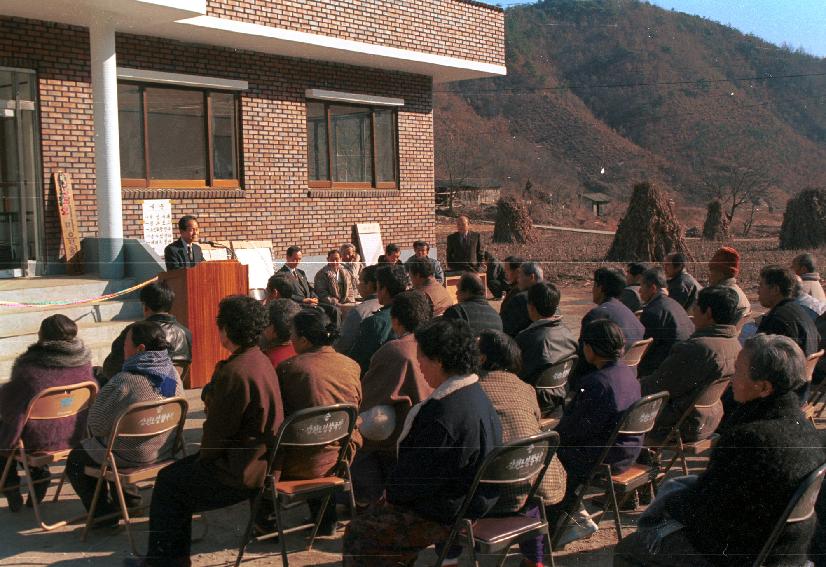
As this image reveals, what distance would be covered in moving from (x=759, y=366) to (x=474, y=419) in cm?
107

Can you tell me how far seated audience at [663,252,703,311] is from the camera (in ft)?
23.0

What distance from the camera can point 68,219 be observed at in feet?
32.9

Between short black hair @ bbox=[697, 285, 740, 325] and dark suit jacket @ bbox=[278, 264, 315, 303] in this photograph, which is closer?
short black hair @ bbox=[697, 285, 740, 325]

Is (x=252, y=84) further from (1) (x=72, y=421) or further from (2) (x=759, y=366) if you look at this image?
(2) (x=759, y=366)

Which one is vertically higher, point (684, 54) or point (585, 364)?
point (684, 54)

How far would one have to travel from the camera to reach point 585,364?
5.12 m

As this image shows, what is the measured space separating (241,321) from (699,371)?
Result: 2.38 metres

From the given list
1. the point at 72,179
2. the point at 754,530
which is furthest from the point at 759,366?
the point at 72,179

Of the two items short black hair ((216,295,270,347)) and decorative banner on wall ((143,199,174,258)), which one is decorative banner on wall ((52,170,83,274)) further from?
short black hair ((216,295,270,347))

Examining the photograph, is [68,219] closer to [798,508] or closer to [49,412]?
[49,412]

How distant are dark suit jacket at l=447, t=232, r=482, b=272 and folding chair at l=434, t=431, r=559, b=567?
7.41 m

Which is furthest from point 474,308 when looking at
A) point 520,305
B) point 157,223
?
point 157,223

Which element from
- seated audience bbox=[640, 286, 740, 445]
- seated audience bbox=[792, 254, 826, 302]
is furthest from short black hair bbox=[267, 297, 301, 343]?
seated audience bbox=[792, 254, 826, 302]

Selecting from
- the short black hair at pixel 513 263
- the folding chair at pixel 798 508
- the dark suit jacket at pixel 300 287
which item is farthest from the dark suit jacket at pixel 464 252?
the folding chair at pixel 798 508
